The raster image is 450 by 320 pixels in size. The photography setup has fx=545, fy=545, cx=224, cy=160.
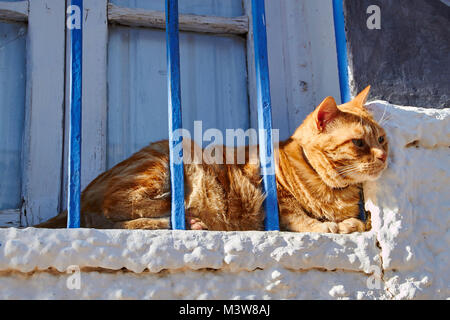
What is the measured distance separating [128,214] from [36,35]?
1.39m

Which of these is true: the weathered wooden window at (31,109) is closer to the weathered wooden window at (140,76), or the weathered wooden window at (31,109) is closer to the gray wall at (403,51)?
the weathered wooden window at (140,76)

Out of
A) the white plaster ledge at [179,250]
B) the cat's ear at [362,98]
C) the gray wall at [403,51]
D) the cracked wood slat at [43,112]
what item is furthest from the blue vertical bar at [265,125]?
the cracked wood slat at [43,112]

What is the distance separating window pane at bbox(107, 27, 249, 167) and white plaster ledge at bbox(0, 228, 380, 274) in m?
1.35

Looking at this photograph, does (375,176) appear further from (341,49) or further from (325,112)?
(341,49)

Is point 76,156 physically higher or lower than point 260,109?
lower

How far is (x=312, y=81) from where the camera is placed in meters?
3.53

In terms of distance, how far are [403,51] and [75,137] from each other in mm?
1874

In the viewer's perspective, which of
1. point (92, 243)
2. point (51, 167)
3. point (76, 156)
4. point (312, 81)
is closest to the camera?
point (92, 243)

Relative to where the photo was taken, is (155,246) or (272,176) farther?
(272,176)

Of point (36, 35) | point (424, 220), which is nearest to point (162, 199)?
point (424, 220)

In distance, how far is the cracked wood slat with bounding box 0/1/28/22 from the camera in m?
3.23

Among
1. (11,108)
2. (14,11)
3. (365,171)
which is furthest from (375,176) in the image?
(14,11)

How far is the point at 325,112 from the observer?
2752mm
